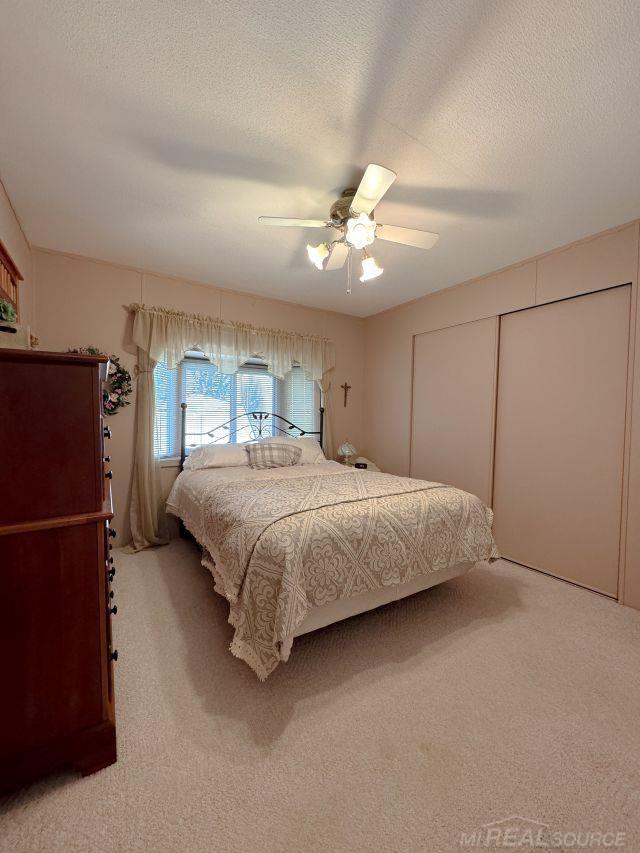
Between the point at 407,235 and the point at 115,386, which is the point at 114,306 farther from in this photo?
the point at 407,235

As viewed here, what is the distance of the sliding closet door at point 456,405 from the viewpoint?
3.29 m

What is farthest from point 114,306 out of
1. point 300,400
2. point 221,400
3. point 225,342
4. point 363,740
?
point 363,740

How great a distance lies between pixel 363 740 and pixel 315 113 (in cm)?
266

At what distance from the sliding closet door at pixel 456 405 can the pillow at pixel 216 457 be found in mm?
2030

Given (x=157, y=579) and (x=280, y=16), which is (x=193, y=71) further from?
(x=157, y=579)

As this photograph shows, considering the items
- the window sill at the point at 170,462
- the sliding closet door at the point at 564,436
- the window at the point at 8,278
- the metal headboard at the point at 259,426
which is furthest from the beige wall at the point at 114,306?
the sliding closet door at the point at 564,436

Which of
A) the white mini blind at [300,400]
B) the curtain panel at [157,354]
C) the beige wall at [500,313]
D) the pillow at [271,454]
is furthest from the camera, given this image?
the white mini blind at [300,400]

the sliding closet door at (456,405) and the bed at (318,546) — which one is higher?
the sliding closet door at (456,405)

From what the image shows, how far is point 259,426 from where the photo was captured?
407 cm

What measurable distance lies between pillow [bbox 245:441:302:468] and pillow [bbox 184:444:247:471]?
3.9 inches

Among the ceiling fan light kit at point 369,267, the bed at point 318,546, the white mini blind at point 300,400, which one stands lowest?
the bed at point 318,546

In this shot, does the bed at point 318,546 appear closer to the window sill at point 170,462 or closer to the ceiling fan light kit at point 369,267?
the window sill at point 170,462

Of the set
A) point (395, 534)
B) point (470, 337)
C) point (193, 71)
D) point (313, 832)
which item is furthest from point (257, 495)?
point (470, 337)

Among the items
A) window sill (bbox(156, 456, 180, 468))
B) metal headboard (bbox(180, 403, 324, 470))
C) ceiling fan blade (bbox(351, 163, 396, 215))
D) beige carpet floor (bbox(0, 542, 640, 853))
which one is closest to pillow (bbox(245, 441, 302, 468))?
metal headboard (bbox(180, 403, 324, 470))
